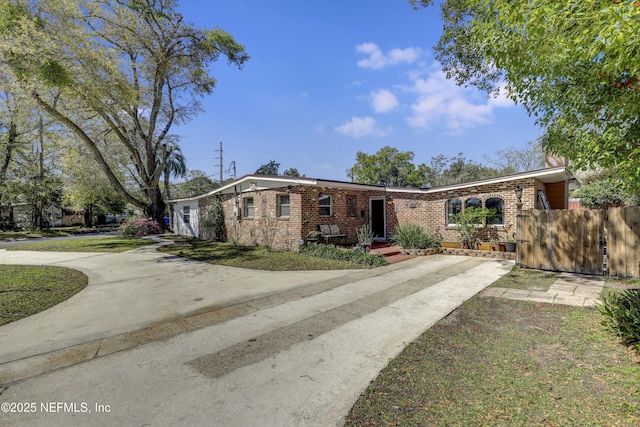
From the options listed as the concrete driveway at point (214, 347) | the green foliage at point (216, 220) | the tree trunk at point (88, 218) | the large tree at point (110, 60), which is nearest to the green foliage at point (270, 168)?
the tree trunk at point (88, 218)

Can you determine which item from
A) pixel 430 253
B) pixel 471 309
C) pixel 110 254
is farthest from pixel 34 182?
pixel 471 309

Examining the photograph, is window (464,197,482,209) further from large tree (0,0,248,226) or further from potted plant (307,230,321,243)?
large tree (0,0,248,226)

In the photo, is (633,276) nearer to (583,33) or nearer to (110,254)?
(583,33)

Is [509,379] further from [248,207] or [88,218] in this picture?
[88,218]

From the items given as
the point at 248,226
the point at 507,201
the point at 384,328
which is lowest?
the point at 384,328

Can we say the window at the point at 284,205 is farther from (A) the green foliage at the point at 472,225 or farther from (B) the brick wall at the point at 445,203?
(A) the green foliage at the point at 472,225

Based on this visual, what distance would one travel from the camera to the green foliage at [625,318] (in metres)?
3.45

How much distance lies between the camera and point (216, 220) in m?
16.2

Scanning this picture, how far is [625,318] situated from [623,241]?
452 cm

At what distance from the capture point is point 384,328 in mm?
4242

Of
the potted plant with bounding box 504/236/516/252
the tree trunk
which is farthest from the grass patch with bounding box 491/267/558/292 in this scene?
the tree trunk

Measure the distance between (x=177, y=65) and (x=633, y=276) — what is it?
70.3ft

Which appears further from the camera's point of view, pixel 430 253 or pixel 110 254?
pixel 110 254

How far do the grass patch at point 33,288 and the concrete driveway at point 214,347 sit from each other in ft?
1.15
